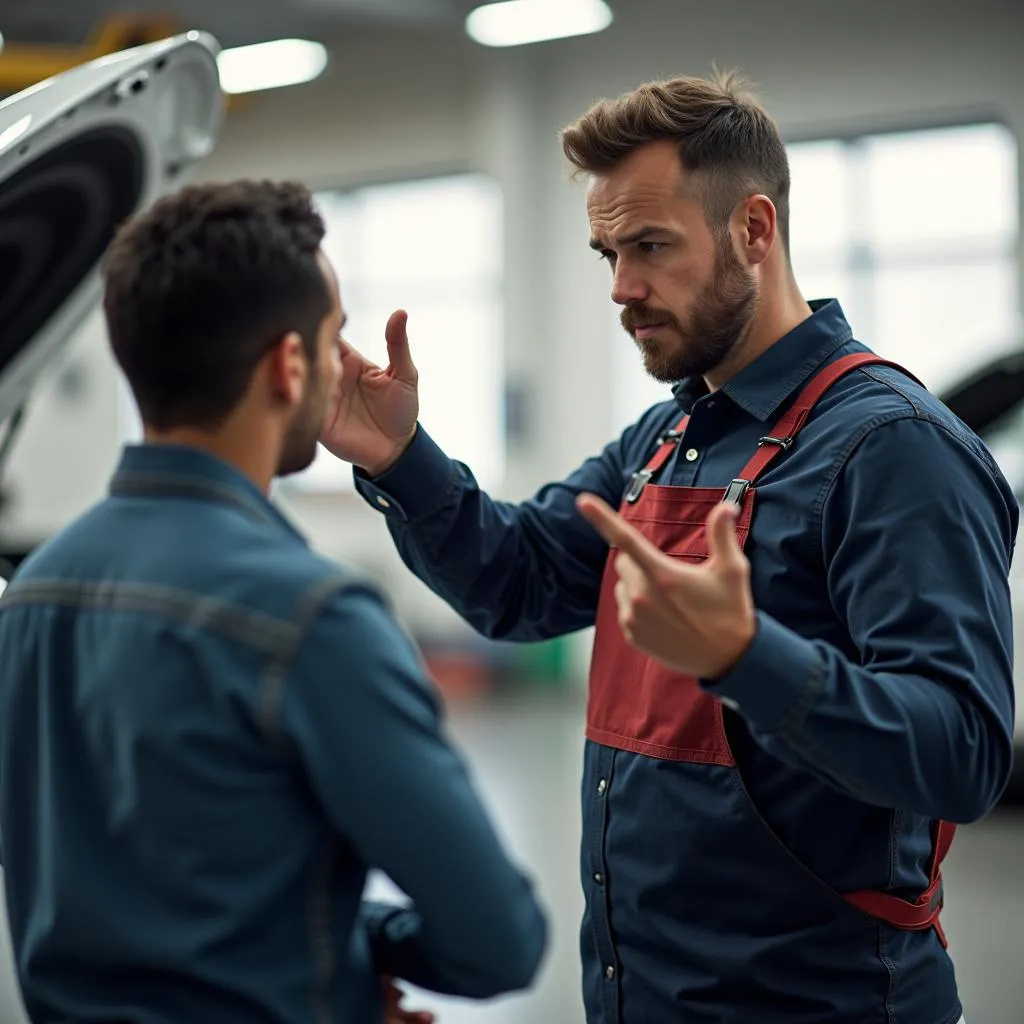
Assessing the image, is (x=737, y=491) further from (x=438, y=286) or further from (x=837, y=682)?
(x=438, y=286)

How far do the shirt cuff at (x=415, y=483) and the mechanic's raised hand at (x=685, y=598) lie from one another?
0.65 metres

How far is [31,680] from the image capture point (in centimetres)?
108

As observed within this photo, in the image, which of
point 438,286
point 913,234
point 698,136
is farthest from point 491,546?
point 438,286

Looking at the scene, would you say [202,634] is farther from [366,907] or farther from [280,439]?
[366,907]

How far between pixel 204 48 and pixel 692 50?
5.95 meters

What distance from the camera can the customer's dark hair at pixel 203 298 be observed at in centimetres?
107

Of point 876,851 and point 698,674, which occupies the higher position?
point 698,674

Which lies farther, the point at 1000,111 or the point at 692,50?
the point at 692,50

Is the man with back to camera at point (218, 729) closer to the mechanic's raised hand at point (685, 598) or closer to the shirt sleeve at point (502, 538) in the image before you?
the mechanic's raised hand at point (685, 598)

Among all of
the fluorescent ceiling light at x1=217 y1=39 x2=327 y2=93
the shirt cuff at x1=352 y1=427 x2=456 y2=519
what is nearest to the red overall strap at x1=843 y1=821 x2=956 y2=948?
the shirt cuff at x1=352 y1=427 x2=456 y2=519

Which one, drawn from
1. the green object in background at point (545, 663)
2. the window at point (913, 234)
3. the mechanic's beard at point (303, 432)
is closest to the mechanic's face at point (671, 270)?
the mechanic's beard at point (303, 432)

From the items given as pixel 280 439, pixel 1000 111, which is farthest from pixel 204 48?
pixel 1000 111

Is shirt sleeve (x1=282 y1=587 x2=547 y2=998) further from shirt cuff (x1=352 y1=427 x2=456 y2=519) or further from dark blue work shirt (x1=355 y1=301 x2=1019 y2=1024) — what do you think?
shirt cuff (x1=352 y1=427 x2=456 y2=519)

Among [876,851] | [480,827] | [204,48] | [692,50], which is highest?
[692,50]
